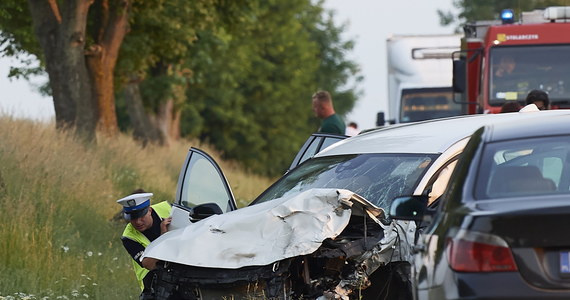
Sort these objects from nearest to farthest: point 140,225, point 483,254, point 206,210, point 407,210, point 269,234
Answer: point 483,254 < point 407,210 < point 269,234 < point 206,210 < point 140,225

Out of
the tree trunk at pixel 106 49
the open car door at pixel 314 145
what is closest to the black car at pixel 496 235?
the open car door at pixel 314 145

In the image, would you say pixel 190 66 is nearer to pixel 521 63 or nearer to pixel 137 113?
pixel 137 113

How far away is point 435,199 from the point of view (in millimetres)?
8703

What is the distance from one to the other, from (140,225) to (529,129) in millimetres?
4084

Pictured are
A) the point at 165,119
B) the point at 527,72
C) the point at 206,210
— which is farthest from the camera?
the point at 165,119

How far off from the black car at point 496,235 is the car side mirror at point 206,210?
288cm

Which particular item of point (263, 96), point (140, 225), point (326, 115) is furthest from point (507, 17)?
point (263, 96)

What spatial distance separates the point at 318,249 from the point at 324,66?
67857 mm

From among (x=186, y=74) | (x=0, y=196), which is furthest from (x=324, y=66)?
(x=0, y=196)

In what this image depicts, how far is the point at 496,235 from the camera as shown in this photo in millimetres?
6137

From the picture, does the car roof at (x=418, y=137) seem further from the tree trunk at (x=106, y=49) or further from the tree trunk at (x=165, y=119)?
the tree trunk at (x=165, y=119)

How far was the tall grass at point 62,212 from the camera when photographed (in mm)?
13102

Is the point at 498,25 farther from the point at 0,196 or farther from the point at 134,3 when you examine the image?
the point at 134,3

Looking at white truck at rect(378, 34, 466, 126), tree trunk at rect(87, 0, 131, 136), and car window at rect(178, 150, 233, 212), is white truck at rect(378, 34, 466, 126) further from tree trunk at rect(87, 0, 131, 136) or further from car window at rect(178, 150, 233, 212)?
car window at rect(178, 150, 233, 212)
